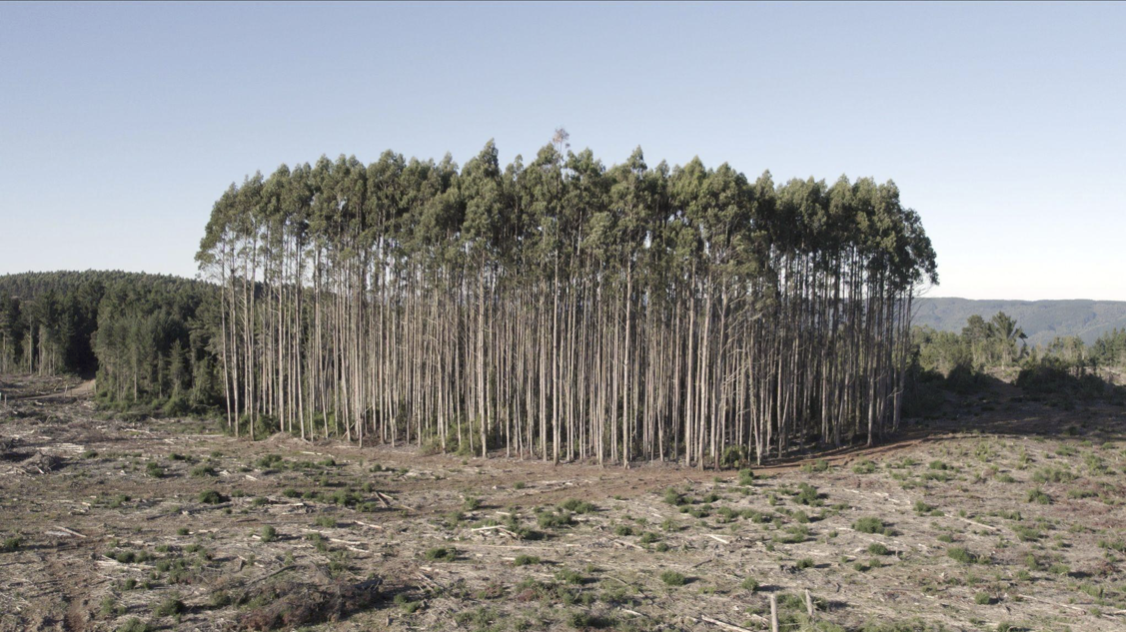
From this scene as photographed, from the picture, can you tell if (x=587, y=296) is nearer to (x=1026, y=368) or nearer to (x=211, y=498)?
(x=211, y=498)

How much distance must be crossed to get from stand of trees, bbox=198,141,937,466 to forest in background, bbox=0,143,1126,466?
134mm

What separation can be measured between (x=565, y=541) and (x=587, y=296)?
16.3 meters

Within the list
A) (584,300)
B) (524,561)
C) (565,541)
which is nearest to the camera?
(524,561)

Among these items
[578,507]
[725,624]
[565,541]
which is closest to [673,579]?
[725,624]

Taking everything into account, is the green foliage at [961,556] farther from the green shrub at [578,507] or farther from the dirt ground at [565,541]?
the green shrub at [578,507]

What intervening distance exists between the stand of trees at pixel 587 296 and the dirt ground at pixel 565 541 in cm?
401

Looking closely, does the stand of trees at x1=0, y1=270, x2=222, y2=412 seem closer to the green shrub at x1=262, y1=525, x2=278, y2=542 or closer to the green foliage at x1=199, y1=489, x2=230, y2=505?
the green foliage at x1=199, y1=489, x2=230, y2=505

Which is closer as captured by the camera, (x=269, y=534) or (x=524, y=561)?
(x=524, y=561)

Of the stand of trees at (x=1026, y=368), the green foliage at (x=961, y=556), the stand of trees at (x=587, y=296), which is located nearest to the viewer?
the green foliage at (x=961, y=556)

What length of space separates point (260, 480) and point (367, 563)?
47.4ft

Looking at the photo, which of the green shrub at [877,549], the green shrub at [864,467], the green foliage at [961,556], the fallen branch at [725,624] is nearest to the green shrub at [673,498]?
the green shrub at [877,549]

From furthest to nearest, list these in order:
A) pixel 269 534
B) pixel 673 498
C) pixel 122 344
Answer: pixel 122 344 → pixel 673 498 → pixel 269 534

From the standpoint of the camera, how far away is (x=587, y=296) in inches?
1352

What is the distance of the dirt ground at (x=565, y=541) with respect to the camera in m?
13.9
